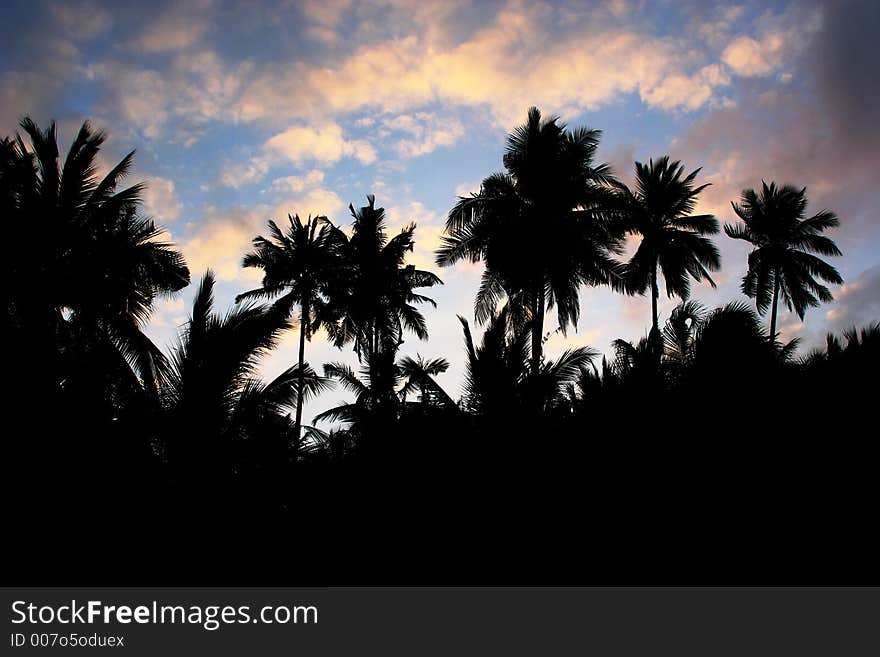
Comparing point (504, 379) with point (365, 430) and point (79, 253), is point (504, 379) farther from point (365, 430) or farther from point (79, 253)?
point (79, 253)

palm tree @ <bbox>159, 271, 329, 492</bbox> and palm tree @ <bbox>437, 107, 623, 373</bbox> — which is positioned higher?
palm tree @ <bbox>437, 107, 623, 373</bbox>

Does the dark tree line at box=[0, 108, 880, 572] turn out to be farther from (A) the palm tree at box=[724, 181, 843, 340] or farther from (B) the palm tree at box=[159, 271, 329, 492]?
(A) the palm tree at box=[724, 181, 843, 340]

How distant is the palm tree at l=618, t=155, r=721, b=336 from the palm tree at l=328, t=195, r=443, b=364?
11.0 metres

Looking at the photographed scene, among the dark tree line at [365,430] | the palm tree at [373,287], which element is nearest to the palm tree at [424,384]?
the dark tree line at [365,430]

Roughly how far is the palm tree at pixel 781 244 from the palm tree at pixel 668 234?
7.93 m

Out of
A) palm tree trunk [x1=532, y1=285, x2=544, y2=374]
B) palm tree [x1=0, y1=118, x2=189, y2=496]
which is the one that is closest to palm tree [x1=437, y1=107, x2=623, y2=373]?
palm tree trunk [x1=532, y1=285, x2=544, y2=374]

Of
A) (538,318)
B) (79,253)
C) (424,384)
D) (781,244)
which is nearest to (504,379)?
(424,384)

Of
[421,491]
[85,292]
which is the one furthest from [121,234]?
[421,491]

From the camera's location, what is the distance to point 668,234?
2472cm

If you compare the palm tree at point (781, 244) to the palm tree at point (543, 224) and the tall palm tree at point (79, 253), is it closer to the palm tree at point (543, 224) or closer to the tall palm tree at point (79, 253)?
the palm tree at point (543, 224)

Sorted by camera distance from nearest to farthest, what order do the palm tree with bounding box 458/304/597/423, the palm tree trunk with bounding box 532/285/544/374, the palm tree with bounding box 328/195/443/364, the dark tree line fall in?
the dark tree line
the palm tree with bounding box 458/304/597/423
the palm tree trunk with bounding box 532/285/544/374
the palm tree with bounding box 328/195/443/364

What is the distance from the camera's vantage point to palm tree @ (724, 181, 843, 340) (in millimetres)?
30234

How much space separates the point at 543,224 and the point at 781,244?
2068 cm

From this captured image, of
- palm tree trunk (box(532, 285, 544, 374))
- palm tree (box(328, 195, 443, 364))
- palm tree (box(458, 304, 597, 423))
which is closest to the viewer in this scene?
palm tree (box(458, 304, 597, 423))
